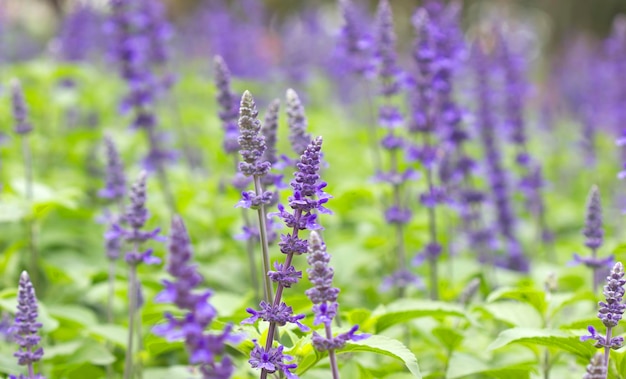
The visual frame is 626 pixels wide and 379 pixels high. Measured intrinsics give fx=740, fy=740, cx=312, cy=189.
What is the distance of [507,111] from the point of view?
22.6ft

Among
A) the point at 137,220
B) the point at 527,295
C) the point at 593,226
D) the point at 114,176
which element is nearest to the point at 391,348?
the point at 137,220

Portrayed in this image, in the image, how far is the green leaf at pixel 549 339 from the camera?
2.94 metres

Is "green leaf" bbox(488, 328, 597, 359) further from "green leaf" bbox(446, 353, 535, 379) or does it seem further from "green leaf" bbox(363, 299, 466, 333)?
"green leaf" bbox(363, 299, 466, 333)

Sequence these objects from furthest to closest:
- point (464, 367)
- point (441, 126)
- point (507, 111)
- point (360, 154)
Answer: point (360, 154) → point (507, 111) → point (441, 126) → point (464, 367)

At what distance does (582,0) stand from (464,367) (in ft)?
82.8

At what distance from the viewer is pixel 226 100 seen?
412cm

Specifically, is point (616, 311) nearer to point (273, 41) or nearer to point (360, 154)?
point (360, 154)

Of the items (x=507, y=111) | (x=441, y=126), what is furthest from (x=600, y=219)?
(x=507, y=111)

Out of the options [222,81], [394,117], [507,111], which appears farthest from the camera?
[507,111]

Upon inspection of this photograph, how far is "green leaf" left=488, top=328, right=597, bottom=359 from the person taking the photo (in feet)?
9.63

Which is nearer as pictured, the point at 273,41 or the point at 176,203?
the point at 176,203

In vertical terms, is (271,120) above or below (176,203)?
below

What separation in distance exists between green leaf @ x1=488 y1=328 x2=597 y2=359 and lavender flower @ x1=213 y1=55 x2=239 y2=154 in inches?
69.4

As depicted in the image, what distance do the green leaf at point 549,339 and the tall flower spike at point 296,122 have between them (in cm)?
123
